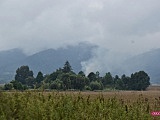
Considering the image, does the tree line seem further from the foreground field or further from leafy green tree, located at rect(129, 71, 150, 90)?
the foreground field

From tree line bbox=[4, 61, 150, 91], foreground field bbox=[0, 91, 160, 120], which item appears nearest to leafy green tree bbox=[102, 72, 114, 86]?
tree line bbox=[4, 61, 150, 91]

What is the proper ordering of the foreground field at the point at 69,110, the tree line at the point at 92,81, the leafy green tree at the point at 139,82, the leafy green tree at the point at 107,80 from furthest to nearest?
1. the leafy green tree at the point at 107,80
2. the leafy green tree at the point at 139,82
3. the tree line at the point at 92,81
4. the foreground field at the point at 69,110

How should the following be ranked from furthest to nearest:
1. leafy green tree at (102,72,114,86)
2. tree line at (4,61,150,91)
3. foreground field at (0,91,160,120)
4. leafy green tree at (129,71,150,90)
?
leafy green tree at (102,72,114,86), leafy green tree at (129,71,150,90), tree line at (4,61,150,91), foreground field at (0,91,160,120)

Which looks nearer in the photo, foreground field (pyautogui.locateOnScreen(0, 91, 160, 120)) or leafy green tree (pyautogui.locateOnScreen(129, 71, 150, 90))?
foreground field (pyautogui.locateOnScreen(0, 91, 160, 120))

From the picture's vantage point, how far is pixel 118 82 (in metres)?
144

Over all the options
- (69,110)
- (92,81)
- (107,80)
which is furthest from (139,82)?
(69,110)

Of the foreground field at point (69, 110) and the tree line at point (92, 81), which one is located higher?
the tree line at point (92, 81)

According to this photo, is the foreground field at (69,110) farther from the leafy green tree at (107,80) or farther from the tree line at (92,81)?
the leafy green tree at (107,80)

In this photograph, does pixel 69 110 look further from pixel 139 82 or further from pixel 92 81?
pixel 139 82

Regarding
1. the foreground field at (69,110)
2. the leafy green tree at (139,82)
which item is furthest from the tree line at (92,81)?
the foreground field at (69,110)

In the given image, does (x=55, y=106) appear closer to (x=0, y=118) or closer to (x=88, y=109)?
(x=88, y=109)

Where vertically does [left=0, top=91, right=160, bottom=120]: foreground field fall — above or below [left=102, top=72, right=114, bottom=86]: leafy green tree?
below

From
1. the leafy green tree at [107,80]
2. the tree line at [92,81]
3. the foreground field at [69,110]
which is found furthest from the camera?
the leafy green tree at [107,80]

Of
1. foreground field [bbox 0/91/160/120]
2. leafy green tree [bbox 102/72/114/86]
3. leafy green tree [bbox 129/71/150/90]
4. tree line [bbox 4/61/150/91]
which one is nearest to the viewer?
foreground field [bbox 0/91/160/120]
